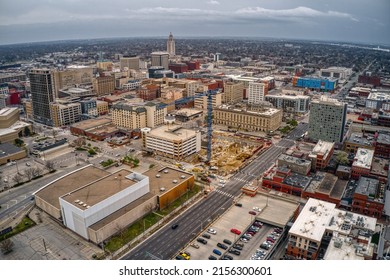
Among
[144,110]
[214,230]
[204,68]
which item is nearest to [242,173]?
[214,230]

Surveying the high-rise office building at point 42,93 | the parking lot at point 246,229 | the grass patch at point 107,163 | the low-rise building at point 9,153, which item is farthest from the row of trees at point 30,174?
the parking lot at point 246,229

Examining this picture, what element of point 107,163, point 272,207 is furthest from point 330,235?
point 107,163

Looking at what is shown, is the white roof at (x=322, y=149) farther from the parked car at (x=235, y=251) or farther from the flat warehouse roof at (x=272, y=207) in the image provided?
the parked car at (x=235, y=251)

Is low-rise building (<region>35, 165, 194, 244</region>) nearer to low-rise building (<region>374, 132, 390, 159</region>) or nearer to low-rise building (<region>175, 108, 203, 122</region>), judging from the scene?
low-rise building (<region>374, 132, 390, 159</region>)

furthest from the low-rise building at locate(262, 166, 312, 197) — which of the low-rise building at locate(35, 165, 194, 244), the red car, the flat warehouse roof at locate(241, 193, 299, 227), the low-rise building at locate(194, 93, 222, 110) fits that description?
the low-rise building at locate(194, 93, 222, 110)

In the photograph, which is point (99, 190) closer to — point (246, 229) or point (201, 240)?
point (201, 240)

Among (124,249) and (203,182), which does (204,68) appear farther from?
(124,249)
